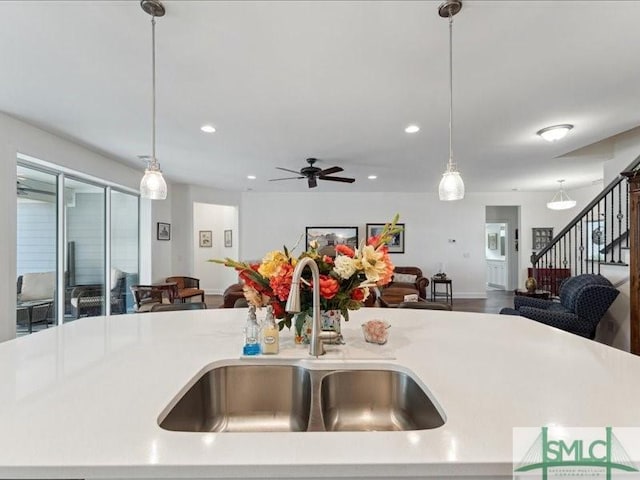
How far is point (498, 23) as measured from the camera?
1.81 m

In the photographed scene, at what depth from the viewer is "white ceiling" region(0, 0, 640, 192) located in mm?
1754

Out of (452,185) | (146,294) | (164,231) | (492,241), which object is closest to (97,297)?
(146,294)

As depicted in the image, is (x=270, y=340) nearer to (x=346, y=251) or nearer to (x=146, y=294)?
(x=346, y=251)

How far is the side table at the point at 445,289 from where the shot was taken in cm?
697

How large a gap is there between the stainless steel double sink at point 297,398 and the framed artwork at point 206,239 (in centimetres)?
801

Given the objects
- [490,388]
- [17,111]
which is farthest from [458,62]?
[17,111]

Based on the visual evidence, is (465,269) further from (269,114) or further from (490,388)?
(490,388)

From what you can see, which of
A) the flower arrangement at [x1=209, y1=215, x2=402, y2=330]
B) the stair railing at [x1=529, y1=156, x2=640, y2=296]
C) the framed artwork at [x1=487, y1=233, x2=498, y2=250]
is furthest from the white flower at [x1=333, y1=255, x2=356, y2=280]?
the framed artwork at [x1=487, y1=233, x2=498, y2=250]

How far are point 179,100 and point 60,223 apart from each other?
8.49ft
